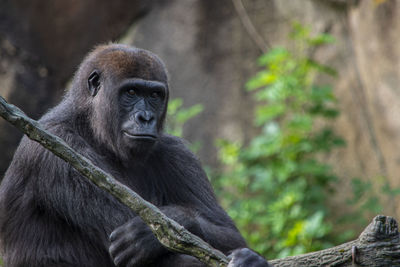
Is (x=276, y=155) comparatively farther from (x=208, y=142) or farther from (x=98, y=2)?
(x=98, y=2)

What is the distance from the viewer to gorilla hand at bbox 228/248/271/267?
11.5 feet

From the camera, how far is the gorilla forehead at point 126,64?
181 inches

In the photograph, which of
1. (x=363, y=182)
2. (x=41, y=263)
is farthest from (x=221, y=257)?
(x=363, y=182)

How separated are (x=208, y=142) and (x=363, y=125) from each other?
2.41 metres

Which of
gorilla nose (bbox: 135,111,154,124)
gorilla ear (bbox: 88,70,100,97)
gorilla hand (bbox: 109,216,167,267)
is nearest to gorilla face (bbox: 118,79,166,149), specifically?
gorilla nose (bbox: 135,111,154,124)

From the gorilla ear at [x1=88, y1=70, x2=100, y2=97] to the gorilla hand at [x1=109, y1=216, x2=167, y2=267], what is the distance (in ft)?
4.08

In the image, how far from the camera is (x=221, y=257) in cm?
318

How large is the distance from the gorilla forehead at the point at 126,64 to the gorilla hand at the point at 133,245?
125 cm

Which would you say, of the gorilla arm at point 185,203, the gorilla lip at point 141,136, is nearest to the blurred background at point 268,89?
the gorilla arm at point 185,203

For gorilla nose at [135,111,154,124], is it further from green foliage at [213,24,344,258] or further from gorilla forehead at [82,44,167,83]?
green foliage at [213,24,344,258]

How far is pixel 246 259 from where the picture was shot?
3.54 m

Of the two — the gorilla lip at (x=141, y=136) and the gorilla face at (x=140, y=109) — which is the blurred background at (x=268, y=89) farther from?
the gorilla lip at (x=141, y=136)

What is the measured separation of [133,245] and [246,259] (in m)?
0.73

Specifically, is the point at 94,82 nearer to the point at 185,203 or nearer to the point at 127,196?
the point at 185,203
